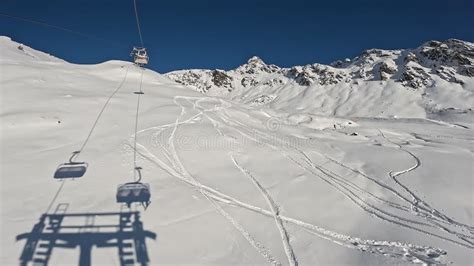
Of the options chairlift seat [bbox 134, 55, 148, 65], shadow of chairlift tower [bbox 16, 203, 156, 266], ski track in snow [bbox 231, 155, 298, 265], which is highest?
chairlift seat [bbox 134, 55, 148, 65]

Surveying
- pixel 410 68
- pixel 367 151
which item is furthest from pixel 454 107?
pixel 367 151

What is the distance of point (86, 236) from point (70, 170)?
4978 mm

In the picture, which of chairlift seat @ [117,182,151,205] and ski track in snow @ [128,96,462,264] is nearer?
ski track in snow @ [128,96,462,264]

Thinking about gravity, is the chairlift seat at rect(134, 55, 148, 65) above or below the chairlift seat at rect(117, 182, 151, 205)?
above

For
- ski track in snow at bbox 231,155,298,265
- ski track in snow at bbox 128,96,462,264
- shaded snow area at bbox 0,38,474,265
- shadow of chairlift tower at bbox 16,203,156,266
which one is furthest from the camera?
ski track in snow at bbox 231,155,298,265

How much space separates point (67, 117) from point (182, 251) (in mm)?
14412

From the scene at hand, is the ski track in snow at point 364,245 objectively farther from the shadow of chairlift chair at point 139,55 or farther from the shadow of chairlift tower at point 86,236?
the shadow of chairlift chair at point 139,55

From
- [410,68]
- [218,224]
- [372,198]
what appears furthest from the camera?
[410,68]

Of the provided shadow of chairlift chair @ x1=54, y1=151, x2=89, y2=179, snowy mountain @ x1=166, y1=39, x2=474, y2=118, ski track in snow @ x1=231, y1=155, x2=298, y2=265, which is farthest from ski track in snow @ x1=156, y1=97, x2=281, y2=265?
snowy mountain @ x1=166, y1=39, x2=474, y2=118

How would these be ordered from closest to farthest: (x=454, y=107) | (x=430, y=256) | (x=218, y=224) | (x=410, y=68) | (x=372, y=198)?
(x=430, y=256)
(x=218, y=224)
(x=372, y=198)
(x=454, y=107)
(x=410, y=68)

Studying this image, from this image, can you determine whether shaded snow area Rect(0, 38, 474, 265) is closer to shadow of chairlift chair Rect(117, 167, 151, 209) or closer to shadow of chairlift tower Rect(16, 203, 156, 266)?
shadow of chairlift tower Rect(16, 203, 156, 266)

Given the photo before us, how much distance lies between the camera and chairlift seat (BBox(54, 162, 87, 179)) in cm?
1255

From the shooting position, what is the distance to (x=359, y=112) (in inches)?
5221

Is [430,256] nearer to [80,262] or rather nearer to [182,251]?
[182,251]
